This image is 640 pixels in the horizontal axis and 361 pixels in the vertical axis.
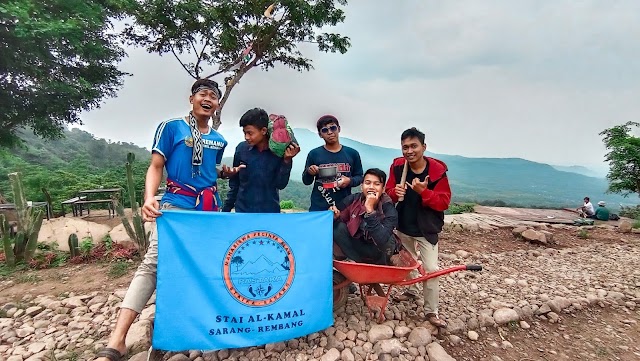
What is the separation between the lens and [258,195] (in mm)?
3148

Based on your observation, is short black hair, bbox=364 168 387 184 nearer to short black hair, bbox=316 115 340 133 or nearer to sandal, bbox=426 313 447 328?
short black hair, bbox=316 115 340 133

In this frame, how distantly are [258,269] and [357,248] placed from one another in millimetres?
965

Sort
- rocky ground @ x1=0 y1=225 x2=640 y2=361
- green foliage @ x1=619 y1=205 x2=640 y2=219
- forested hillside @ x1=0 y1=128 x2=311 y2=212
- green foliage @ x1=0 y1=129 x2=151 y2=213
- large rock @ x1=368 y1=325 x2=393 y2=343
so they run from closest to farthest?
rocky ground @ x1=0 y1=225 x2=640 y2=361
large rock @ x1=368 y1=325 x2=393 y2=343
green foliage @ x1=0 y1=129 x2=151 y2=213
forested hillside @ x1=0 y1=128 x2=311 y2=212
green foliage @ x1=619 y1=205 x2=640 y2=219

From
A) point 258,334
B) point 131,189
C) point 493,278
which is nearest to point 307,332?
point 258,334

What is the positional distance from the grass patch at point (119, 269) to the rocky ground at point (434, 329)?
91mm

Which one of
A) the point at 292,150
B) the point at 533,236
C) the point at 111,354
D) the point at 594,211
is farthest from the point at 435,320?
the point at 594,211

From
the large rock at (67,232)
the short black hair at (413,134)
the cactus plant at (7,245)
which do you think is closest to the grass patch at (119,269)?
the cactus plant at (7,245)

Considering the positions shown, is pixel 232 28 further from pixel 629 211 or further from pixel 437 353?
pixel 629 211

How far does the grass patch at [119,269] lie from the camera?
4.38m

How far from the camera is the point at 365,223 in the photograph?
110 inches

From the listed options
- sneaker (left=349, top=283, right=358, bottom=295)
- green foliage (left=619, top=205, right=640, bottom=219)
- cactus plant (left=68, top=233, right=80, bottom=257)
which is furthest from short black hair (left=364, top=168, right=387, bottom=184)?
green foliage (left=619, top=205, right=640, bottom=219)

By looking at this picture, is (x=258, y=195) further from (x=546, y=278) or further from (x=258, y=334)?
(x=546, y=278)

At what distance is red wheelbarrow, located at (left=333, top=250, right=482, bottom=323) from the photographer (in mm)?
2701

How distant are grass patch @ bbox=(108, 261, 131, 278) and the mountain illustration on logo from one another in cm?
282
